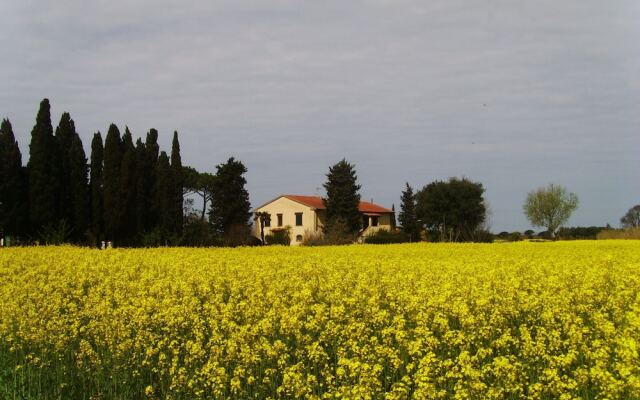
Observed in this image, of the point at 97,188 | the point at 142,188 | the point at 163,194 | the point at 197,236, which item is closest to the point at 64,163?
the point at 97,188

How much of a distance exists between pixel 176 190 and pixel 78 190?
8.37 metres

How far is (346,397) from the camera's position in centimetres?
502

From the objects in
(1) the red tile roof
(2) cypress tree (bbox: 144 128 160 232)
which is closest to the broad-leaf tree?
(1) the red tile roof

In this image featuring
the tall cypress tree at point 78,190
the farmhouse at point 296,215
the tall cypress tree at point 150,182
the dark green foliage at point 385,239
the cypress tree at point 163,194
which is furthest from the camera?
the farmhouse at point 296,215

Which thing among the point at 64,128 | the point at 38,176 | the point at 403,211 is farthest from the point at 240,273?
the point at 403,211

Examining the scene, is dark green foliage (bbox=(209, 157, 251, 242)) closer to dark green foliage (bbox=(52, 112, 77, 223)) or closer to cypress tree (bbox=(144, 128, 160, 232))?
cypress tree (bbox=(144, 128, 160, 232))

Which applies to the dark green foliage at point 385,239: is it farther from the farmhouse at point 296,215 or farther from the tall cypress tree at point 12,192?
the tall cypress tree at point 12,192

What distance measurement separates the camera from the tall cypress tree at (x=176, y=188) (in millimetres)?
48000

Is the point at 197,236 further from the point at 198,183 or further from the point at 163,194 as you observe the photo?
the point at 198,183

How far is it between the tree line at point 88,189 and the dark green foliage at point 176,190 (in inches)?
3.0

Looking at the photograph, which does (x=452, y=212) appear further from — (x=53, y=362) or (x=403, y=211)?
(x=53, y=362)

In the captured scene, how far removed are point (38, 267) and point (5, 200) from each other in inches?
1038

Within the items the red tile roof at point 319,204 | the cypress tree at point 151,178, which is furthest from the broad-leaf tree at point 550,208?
the cypress tree at point 151,178

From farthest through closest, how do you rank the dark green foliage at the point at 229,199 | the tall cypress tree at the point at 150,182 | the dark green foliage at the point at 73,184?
1. the dark green foliage at the point at 229,199
2. the tall cypress tree at the point at 150,182
3. the dark green foliage at the point at 73,184
